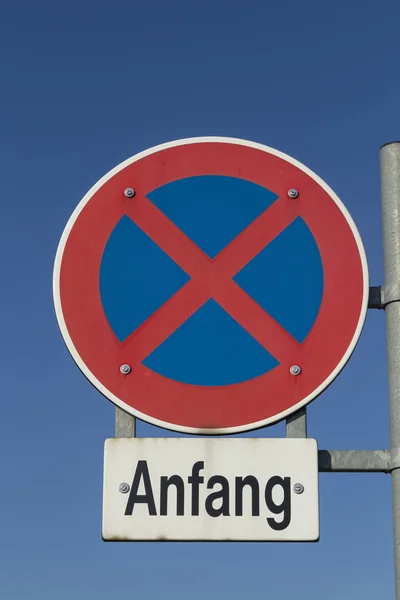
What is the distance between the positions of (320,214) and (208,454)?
69cm

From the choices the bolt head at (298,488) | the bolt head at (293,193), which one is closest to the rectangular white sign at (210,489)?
the bolt head at (298,488)

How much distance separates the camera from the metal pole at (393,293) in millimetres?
2484

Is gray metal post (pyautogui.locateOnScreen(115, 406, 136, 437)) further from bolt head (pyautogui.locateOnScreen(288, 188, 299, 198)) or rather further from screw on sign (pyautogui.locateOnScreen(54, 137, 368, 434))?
bolt head (pyautogui.locateOnScreen(288, 188, 299, 198))

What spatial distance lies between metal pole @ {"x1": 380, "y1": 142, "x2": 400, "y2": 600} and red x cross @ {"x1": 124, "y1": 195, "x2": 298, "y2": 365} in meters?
0.25

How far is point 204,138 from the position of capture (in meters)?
2.76

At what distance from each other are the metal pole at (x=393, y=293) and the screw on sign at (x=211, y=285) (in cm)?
8

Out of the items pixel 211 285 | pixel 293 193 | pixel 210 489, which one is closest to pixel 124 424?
pixel 210 489

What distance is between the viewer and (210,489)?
2.46 metres

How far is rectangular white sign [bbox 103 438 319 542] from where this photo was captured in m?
2.44

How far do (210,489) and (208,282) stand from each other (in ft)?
1.67

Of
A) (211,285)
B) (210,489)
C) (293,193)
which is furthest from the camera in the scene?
(293,193)

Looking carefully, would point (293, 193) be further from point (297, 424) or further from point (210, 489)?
point (210, 489)

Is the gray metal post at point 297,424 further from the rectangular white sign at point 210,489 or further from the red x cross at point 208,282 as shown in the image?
the red x cross at point 208,282

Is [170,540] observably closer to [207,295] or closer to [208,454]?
[208,454]
